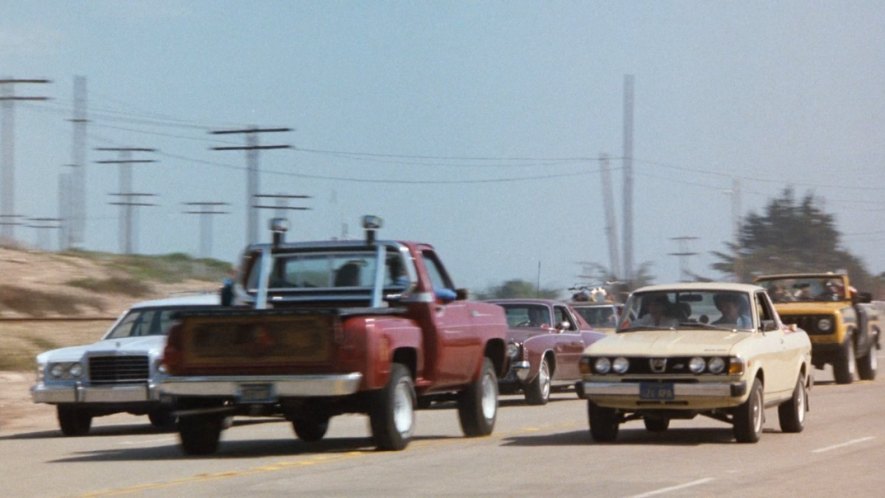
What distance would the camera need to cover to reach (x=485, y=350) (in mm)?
18703

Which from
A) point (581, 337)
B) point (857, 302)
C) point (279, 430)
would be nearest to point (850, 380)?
point (857, 302)

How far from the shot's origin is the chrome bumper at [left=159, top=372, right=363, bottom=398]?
15.3 m

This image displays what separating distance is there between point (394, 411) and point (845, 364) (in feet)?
53.6

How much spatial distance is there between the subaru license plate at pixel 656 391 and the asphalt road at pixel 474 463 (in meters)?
0.53

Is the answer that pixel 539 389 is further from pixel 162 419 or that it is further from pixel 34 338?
pixel 34 338

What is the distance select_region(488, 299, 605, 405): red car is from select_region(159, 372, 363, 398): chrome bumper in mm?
8896

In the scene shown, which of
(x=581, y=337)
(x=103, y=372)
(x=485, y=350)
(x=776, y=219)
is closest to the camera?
(x=485, y=350)

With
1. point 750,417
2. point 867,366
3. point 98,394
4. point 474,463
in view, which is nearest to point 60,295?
point 867,366

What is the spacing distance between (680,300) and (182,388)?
5.33 meters

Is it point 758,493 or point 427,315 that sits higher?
point 427,315

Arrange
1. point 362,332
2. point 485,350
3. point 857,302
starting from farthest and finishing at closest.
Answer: point 857,302 → point 485,350 → point 362,332

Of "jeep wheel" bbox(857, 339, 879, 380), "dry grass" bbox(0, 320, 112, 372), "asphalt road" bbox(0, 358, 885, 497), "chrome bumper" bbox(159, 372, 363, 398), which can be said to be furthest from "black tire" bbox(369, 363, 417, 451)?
"jeep wheel" bbox(857, 339, 879, 380)

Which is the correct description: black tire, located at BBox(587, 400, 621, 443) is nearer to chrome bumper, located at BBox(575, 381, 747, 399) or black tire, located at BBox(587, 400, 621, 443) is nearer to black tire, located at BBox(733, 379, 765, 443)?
chrome bumper, located at BBox(575, 381, 747, 399)

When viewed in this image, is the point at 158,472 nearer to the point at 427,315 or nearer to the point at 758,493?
the point at 427,315
